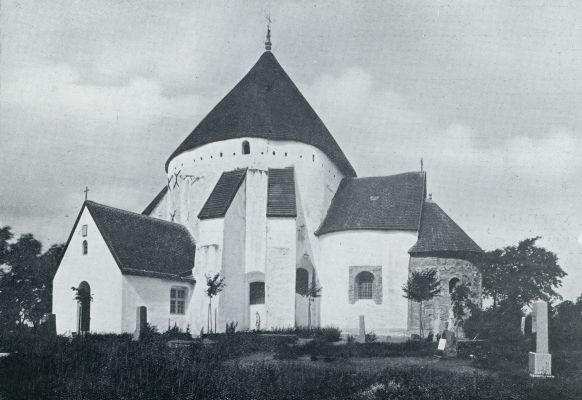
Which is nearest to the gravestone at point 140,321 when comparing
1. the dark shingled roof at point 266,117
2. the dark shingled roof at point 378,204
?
the dark shingled roof at point 378,204

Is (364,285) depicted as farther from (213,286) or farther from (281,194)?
(213,286)

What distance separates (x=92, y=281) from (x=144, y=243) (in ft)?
10.7

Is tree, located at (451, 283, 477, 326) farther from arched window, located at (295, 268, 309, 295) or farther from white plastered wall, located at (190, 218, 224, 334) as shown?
white plastered wall, located at (190, 218, 224, 334)

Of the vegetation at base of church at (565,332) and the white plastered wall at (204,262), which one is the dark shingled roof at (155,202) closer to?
the white plastered wall at (204,262)

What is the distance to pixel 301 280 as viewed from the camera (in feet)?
109

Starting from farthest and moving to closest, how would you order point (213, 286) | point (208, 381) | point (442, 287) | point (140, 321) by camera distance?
point (442, 287)
point (213, 286)
point (140, 321)
point (208, 381)

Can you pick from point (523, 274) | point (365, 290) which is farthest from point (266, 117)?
point (523, 274)

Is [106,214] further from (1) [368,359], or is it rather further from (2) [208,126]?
(1) [368,359]

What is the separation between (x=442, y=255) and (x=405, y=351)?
10.1 m

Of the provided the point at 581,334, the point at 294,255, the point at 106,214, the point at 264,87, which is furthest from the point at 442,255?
the point at 106,214

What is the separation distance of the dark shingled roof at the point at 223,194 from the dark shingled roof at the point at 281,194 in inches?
66.0

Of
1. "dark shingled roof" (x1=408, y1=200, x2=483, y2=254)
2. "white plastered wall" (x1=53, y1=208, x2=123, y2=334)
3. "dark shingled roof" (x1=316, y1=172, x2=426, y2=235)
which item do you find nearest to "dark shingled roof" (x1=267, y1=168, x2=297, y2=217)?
"dark shingled roof" (x1=316, y1=172, x2=426, y2=235)

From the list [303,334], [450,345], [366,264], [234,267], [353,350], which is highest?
[366,264]

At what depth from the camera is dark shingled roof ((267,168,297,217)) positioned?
105ft
